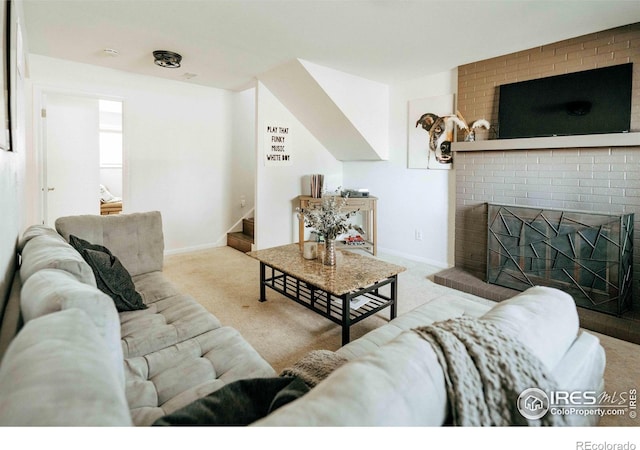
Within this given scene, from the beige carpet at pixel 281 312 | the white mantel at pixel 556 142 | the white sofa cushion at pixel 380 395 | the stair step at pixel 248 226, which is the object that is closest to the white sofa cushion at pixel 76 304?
the white sofa cushion at pixel 380 395

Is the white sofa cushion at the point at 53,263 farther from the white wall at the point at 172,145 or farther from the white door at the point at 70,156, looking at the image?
the white door at the point at 70,156

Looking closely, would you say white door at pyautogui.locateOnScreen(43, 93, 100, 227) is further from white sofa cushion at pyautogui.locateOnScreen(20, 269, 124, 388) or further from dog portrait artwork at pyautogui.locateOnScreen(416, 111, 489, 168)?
dog portrait artwork at pyautogui.locateOnScreen(416, 111, 489, 168)

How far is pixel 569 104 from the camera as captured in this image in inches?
117

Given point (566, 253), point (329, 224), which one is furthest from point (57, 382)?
point (566, 253)

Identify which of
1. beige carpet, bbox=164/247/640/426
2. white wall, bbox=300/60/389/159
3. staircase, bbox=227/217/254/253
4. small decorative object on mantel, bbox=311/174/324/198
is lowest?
beige carpet, bbox=164/247/640/426

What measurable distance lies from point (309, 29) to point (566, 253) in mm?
2839

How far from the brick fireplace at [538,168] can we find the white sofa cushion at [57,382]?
3.12 meters

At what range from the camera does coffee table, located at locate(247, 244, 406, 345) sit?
2.17 metres

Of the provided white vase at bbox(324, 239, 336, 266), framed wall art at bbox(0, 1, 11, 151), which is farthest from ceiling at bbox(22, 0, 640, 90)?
white vase at bbox(324, 239, 336, 266)

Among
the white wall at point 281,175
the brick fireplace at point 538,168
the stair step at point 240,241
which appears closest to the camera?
the brick fireplace at point 538,168

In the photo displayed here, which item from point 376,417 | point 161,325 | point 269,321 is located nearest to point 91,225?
point 161,325

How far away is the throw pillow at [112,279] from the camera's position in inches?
72.1

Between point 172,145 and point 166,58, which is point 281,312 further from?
point 172,145

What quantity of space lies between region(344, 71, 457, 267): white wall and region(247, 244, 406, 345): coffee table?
173 cm
